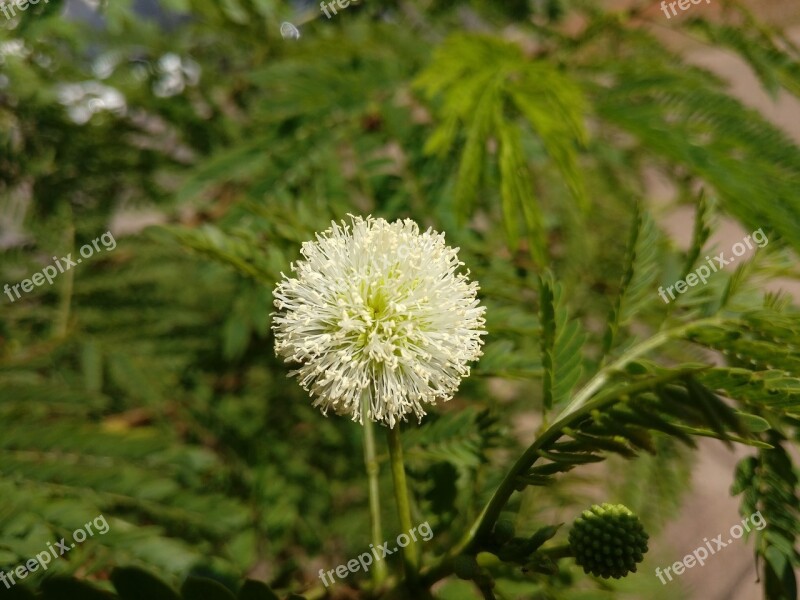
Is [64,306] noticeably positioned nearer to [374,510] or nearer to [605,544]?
[374,510]

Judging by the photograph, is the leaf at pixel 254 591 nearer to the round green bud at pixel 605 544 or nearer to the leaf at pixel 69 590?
the leaf at pixel 69 590

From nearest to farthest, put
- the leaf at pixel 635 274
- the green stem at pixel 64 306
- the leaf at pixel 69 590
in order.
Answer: the leaf at pixel 69 590 → the leaf at pixel 635 274 → the green stem at pixel 64 306

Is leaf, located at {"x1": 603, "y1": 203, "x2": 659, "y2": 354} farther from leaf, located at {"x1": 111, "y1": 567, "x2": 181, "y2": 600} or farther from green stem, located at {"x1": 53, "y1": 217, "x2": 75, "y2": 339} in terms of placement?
green stem, located at {"x1": 53, "y1": 217, "x2": 75, "y2": 339}

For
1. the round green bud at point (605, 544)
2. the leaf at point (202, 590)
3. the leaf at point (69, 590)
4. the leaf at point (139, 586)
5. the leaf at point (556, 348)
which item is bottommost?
the round green bud at point (605, 544)

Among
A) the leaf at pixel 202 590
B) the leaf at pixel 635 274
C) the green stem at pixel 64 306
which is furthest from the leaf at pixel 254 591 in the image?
the green stem at pixel 64 306

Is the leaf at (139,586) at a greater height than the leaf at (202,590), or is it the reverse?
the leaf at (139,586)

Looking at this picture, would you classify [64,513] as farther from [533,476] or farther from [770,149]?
[770,149]

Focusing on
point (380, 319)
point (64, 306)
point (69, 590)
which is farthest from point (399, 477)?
point (64, 306)
